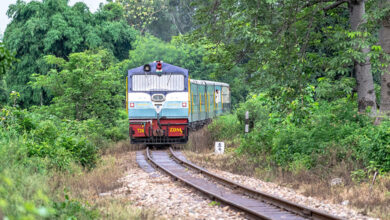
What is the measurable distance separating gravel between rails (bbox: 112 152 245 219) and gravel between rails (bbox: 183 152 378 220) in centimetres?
153

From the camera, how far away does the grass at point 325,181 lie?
8500 millimetres

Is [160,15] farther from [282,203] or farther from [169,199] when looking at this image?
[282,203]

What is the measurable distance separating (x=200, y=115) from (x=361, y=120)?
12.9 m

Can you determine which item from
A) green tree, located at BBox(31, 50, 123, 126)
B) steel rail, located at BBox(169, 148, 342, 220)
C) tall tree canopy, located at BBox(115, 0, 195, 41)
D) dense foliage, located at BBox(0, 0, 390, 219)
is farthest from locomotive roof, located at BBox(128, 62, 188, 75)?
tall tree canopy, located at BBox(115, 0, 195, 41)

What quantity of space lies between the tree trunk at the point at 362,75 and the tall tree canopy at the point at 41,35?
23.3 metres

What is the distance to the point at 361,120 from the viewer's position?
42.9 feet

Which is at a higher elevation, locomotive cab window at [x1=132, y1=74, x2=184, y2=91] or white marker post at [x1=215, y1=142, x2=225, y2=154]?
locomotive cab window at [x1=132, y1=74, x2=184, y2=91]

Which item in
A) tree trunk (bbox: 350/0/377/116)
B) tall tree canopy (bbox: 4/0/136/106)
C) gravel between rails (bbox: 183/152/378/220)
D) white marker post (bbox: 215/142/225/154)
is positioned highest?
tall tree canopy (bbox: 4/0/136/106)

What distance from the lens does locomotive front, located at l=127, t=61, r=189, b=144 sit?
1939 centimetres

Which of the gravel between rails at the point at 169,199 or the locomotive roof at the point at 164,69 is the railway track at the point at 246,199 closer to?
the gravel between rails at the point at 169,199

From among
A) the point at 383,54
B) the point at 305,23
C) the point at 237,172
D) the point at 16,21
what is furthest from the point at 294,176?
the point at 16,21

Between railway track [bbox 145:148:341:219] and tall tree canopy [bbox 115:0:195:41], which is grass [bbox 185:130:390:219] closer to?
railway track [bbox 145:148:341:219]

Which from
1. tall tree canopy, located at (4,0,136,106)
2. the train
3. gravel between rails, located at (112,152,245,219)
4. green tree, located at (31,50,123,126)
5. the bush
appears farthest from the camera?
tall tree canopy, located at (4,0,136,106)

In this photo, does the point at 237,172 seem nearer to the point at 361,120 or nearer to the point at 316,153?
the point at 316,153
